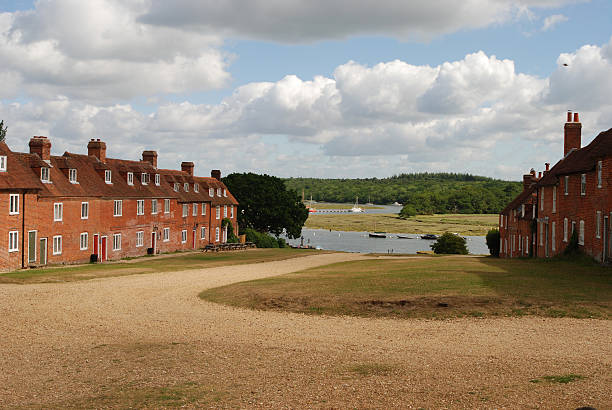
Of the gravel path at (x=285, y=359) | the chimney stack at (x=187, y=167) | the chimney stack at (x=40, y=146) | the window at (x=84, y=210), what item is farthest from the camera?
the chimney stack at (x=187, y=167)

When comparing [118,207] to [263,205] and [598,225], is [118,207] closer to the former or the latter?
[263,205]

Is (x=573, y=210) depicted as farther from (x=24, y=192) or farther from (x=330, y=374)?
(x=24, y=192)

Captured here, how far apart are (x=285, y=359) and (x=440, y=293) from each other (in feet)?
33.4

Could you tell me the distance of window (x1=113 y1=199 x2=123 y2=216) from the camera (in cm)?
5594

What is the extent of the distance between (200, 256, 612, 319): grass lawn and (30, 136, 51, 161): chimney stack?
A: 27.0 m

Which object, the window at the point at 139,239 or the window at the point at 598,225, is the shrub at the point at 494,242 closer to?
the window at the point at 598,225

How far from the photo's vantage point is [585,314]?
2069cm

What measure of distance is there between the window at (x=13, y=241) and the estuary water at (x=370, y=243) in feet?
246

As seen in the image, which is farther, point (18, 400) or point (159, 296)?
point (159, 296)

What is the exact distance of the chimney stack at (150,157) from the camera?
226 ft

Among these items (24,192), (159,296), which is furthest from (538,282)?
(24,192)

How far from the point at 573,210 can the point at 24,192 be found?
131 feet

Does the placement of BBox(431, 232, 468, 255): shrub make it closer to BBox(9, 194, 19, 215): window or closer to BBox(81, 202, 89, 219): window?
BBox(81, 202, 89, 219): window

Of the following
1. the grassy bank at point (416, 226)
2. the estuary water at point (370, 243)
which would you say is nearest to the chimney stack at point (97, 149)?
the estuary water at point (370, 243)
